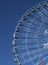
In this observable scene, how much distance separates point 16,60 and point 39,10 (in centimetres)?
140

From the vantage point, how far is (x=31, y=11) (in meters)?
7.17

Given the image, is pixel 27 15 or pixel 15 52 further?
pixel 27 15

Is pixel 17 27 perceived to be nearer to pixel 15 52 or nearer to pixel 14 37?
pixel 14 37

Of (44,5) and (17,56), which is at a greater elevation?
(44,5)

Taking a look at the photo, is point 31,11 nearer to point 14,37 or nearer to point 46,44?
point 14,37

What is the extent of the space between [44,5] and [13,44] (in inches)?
47.3

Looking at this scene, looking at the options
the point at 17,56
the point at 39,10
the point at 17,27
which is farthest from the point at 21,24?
the point at 17,56

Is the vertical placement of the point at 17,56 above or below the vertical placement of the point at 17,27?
below

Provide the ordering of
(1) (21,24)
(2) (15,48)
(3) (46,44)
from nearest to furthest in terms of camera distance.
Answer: (3) (46,44) < (2) (15,48) < (1) (21,24)

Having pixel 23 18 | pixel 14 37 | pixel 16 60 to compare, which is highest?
pixel 23 18

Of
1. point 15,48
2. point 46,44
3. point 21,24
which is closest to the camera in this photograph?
point 46,44

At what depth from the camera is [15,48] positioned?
6629mm

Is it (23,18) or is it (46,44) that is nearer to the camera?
(46,44)

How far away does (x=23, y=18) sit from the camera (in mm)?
6996
